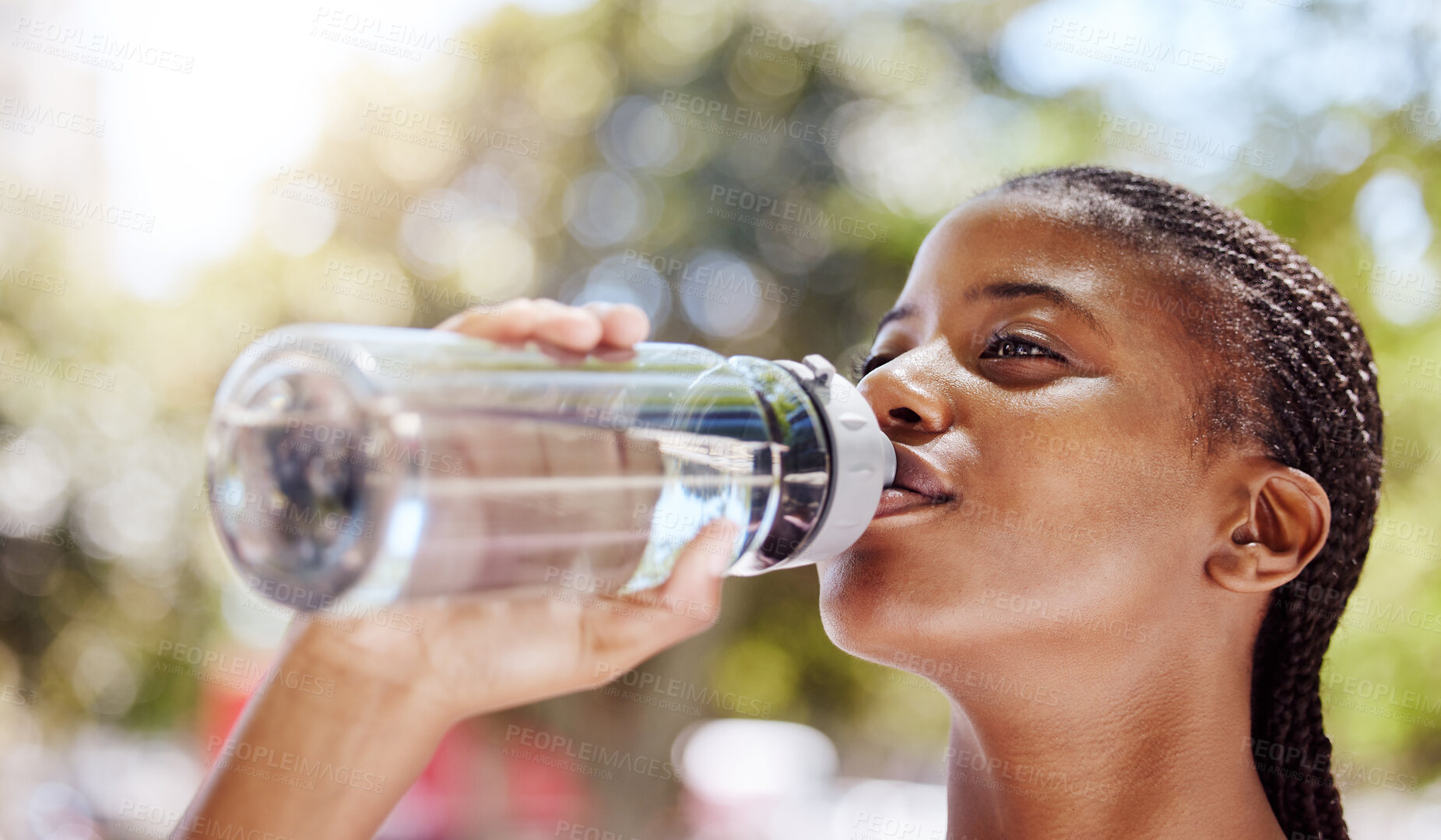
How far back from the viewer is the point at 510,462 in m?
0.76

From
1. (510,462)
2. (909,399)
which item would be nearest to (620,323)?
(510,462)

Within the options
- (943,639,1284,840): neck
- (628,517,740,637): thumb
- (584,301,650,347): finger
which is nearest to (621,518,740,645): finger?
(628,517,740,637): thumb

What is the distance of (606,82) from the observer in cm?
451

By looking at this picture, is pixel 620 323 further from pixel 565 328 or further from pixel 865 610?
pixel 865 610

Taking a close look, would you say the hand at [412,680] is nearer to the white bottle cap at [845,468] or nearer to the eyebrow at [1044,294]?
the white bottle cap at [845,468]

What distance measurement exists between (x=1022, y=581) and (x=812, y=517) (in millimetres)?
208

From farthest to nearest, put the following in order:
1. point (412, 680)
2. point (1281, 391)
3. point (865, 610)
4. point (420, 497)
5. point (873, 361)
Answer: point (873, 361)
point (1281, 391)
point (865, 610)
point (412, 680)
point (420, 497)

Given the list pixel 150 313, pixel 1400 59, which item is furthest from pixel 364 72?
pixel 1400 59

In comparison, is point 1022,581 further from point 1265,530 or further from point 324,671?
point 324,671

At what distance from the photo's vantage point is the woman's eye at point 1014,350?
102cm

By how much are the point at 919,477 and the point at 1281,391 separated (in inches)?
16.3

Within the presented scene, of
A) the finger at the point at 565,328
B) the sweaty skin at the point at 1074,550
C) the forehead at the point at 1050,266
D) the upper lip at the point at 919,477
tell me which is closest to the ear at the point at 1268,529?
the sweaty skin at the point at 1074,550

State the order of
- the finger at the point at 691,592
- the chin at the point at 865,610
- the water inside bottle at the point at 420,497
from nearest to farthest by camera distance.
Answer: the water inside bottle at the point at 420,497
the finger at the point at 691,592
the chin at the point at 865,610

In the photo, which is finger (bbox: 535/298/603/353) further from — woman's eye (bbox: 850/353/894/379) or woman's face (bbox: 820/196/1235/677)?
woman's eye (bbox: 850/353/894/379)
